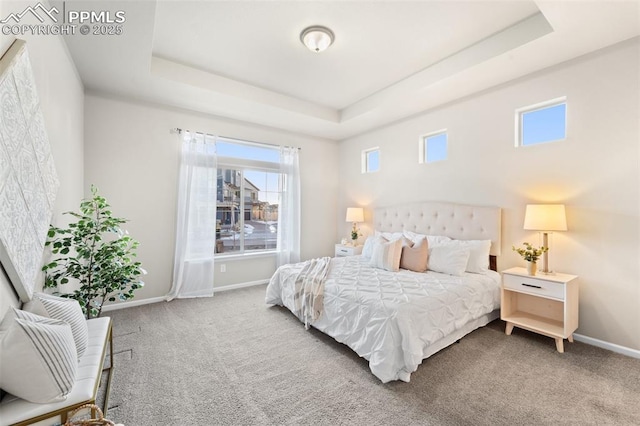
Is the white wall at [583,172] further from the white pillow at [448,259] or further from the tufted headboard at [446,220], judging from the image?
the white pillow at [448,259]

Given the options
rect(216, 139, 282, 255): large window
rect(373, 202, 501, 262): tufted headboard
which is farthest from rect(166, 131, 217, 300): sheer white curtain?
rect(373, 202, 501, 262): tufted headboard

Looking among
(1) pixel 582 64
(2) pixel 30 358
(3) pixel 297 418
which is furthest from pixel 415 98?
(2) pixel 30 358

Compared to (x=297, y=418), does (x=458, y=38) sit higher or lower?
higher

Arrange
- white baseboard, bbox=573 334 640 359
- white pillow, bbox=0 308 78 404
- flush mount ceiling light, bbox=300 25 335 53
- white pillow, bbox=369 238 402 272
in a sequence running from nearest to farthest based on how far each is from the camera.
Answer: white pillow, bbox=0 308 78 404
white baseboard, bbox=573 334 640 359
flush mount ceiling light, bbox=300 25 335 53
white pillow, bbox=369 238 402 272

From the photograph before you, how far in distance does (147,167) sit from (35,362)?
3.10 metres

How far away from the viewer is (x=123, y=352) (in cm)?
238

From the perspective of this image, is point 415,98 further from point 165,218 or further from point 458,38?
point 165,218

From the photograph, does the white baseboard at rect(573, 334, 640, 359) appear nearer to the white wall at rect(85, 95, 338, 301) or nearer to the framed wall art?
the white wall at rect(85, 95, 338, 301)

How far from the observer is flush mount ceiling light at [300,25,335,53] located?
2502 millimetres

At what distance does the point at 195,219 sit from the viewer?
3.96 m

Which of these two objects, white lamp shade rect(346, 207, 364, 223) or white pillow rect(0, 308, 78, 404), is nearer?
white pillow rect(0, 308, 78, 404)

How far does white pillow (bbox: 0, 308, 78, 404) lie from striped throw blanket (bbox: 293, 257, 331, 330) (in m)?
1.83

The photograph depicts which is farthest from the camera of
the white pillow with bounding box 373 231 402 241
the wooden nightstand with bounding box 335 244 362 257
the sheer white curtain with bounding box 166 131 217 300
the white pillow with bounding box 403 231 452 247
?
the wooden nightstand with bounding box 335 244 362 257

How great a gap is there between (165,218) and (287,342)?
8.32 ft
